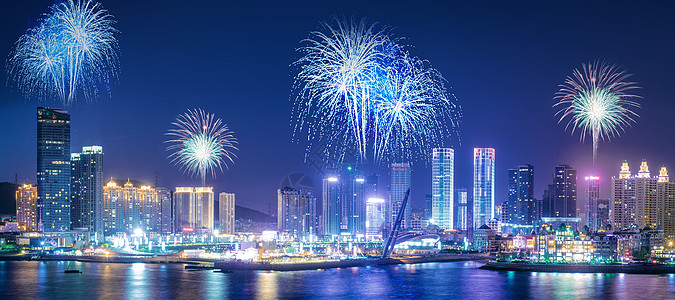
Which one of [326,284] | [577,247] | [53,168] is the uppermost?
[53,168]

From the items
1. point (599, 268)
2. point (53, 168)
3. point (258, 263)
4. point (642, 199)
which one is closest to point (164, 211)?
point (53, 168)

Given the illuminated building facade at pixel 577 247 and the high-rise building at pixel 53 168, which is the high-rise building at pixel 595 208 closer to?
the illuminated building facade at pixel 577 247

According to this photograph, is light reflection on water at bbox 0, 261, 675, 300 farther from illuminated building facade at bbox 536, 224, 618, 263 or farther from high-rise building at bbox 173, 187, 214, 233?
high-rise building at bbox 173, 187, 214, 233

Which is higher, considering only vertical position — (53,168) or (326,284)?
(53,168)

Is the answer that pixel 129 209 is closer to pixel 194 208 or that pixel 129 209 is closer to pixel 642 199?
pixel 194 208

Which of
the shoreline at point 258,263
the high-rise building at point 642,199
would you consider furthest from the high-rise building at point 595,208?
the shoreline at point 258,263

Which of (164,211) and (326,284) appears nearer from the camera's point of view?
(326,284)
